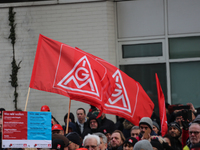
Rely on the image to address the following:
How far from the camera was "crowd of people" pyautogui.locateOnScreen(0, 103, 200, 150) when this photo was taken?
6.81 m

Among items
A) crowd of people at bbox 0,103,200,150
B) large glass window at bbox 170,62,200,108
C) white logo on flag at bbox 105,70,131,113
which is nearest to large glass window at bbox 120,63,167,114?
large glass window at bbox 170,62,200,108

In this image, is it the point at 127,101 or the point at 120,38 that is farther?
the point at 120,38

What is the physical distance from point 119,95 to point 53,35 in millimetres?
5430

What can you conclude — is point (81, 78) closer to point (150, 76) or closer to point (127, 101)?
point (127, 101)

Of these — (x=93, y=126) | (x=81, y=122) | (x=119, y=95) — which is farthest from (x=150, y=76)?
(x=119, y=95)

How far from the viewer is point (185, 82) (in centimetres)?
1328

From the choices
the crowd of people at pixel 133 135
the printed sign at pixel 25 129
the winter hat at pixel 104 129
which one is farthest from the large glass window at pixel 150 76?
the printed sign at pixel 25 129

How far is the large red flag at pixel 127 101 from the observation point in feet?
28.3

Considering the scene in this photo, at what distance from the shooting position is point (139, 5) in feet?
44.3

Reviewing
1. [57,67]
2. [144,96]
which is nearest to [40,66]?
[57,67]

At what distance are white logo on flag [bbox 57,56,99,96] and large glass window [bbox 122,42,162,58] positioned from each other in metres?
5.60

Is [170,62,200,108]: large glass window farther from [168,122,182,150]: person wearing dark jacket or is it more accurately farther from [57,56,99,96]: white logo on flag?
[57,56,99,96]: white logo on flag

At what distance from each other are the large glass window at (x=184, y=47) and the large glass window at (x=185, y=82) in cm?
29

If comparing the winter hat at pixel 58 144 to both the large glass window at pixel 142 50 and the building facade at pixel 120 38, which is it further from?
the large glass window at pixel 142 50
